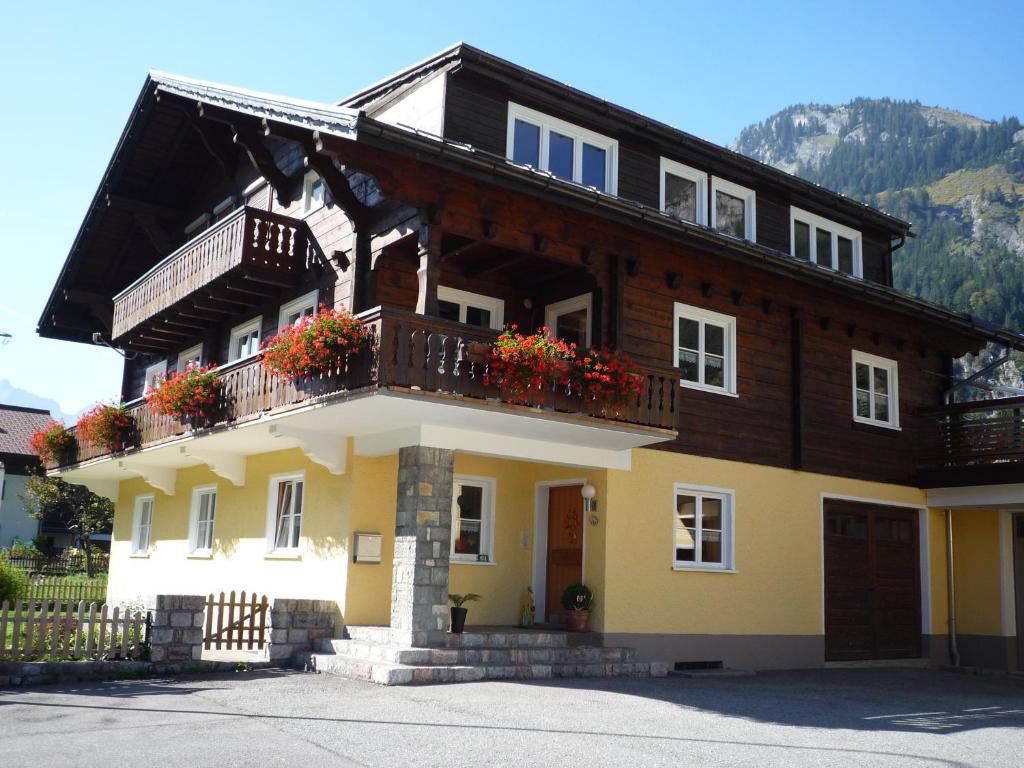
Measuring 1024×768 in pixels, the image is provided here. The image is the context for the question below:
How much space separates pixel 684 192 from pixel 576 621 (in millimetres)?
8069

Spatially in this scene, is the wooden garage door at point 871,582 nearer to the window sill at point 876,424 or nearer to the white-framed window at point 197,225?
the window sill at point 876,424

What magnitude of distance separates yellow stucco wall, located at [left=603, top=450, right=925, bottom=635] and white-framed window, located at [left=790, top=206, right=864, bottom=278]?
15.4ft

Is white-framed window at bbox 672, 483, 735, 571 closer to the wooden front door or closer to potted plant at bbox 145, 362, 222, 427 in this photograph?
the wooden front door

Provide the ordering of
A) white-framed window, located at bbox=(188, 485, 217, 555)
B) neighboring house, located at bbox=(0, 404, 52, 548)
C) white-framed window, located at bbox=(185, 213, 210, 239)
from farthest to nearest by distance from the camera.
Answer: neighboring house, located at bbox=(0, 404, 52, 548) → white-framed window, located at bbox=(185, 213, 210, 239) → white-framed window, located at bbox=(188, 485, 217, 555)

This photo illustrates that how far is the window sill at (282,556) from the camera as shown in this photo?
1610 centimetres

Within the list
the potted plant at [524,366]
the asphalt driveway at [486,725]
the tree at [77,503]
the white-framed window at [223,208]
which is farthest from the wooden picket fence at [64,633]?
the tree at [77,503]

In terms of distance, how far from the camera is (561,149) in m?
17.1

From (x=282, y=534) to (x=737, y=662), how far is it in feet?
25.1

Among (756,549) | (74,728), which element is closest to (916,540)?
(756,549)

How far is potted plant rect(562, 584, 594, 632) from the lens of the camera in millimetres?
14992

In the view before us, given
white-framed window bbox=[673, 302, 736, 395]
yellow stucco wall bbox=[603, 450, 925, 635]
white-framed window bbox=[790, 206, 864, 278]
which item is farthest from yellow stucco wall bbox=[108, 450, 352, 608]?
white-framed window bbox=[790, 206, 864, 278]

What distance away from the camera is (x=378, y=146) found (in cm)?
1262

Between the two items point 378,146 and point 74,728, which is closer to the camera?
point 74,728

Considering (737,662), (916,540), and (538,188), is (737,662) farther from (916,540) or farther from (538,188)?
(538,188)
